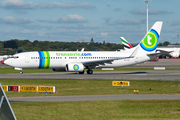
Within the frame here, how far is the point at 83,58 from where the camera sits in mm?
57625

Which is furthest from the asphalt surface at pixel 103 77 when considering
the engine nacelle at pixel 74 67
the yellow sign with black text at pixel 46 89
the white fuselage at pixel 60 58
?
the yellow sign with black text at pixel 46 89

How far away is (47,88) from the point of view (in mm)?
30312

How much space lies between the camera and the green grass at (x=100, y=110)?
1767 centimetres

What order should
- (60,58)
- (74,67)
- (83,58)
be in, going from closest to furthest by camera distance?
(74,67), (60,58), (83,58)

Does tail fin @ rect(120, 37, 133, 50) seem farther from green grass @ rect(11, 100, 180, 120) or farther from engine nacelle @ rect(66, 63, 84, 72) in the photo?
green grass @ rect(11, 100, 180, 120)

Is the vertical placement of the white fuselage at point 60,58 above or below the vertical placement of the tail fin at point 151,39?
below

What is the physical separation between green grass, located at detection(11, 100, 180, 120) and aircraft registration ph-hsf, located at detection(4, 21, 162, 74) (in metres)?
32.2

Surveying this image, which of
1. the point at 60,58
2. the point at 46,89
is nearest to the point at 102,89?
the point at 46,89

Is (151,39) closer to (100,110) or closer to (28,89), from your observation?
(28,89)

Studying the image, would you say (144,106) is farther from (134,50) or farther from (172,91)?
(134,50)

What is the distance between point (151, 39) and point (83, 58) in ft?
52.3

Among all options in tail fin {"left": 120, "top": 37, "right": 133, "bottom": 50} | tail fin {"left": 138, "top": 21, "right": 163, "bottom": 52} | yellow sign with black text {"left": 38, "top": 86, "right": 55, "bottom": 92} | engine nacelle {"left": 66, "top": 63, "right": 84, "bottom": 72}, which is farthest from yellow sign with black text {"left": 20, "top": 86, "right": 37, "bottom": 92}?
tail fin {"left": 120, "top": 37, "right": 133, "bottom": 50}

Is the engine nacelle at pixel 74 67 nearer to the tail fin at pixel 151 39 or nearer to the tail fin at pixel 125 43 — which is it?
the tail fin at pixel 151 39

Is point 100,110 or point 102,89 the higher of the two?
point 100,110
